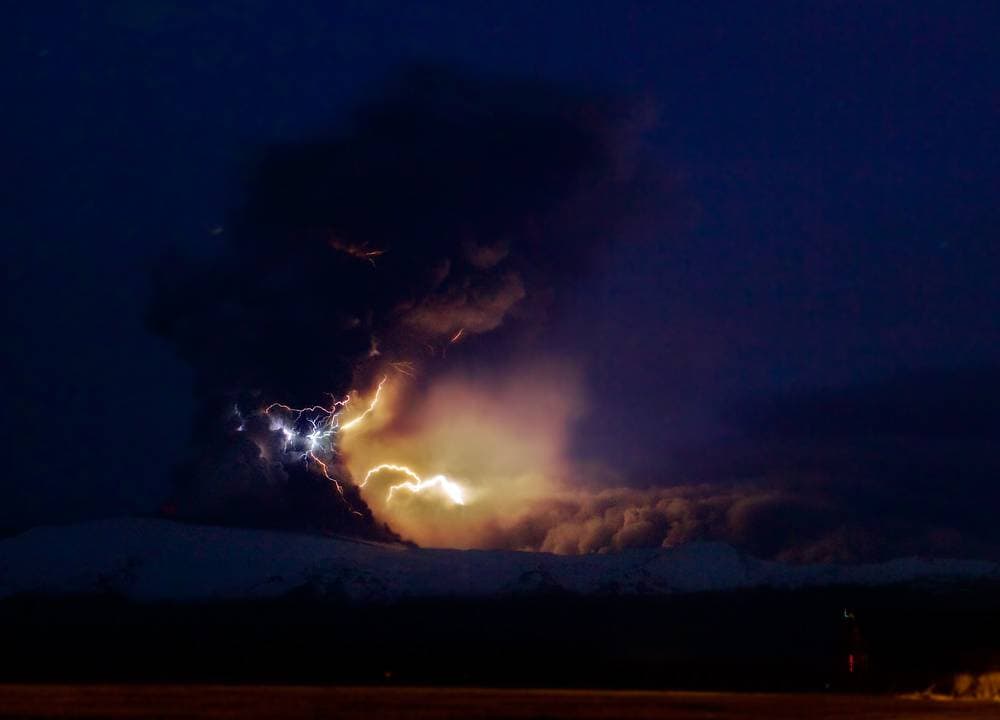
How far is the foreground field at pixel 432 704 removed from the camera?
92.5 ft

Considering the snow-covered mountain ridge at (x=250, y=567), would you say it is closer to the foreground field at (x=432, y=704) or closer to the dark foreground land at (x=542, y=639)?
the dark foreground land at (x=542, y=639)

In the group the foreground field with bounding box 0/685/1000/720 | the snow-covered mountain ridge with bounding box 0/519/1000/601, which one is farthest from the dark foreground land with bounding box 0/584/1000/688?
the foreground field with bounding box 0/685/1000/720

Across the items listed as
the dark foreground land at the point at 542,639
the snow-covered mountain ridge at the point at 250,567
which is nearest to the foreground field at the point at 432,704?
the dark foreground land at the point at 542,639

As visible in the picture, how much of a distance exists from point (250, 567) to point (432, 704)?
289 feet

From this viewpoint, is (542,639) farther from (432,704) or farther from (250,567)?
(432,704)

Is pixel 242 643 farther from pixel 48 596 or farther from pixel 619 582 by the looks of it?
pixel 619 582

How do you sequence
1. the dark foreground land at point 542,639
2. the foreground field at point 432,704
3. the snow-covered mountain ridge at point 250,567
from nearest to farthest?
the foreground field at point 432,704, the dark foreground land at point 542,639, the snow-covered mountain ridge at point 250,567

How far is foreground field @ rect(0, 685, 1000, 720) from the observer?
28.2 metres

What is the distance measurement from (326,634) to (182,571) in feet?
66.7

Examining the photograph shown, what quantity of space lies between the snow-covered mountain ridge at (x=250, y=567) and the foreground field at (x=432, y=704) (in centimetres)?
7134

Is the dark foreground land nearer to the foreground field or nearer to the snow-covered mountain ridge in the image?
the snow-covered mountain ridge

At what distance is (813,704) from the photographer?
35469mm

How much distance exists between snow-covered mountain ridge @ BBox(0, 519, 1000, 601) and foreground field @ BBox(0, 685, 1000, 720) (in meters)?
71.3

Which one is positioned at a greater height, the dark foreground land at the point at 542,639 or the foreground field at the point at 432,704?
the dark foreground land at the point at 542,639
